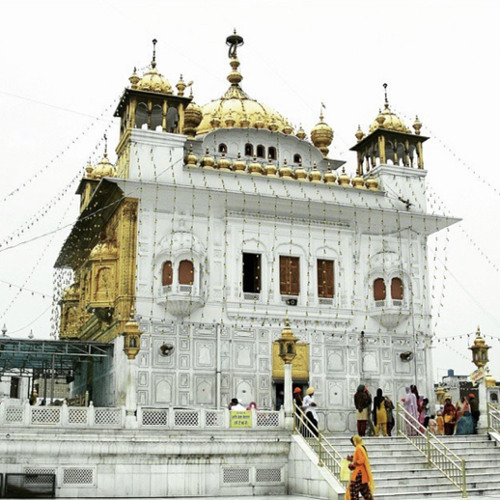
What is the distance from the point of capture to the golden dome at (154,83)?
24859 millimetres

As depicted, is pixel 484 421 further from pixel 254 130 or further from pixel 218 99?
pixel 218 99

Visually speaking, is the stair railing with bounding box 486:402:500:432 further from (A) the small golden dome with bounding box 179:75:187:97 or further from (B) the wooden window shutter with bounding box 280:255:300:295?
(A) the small golden dome with bounding box 179:75:187:97

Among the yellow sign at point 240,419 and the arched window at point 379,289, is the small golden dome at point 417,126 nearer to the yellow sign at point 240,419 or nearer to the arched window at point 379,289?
the arched window at point 379,289

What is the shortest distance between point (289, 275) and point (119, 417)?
935cm

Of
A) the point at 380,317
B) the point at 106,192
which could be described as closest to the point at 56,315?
the point at 106,192

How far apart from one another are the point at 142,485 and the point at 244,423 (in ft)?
9.05

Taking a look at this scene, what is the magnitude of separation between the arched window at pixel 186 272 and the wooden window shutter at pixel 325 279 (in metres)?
4.49

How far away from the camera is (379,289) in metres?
25.3

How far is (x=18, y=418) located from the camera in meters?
16.0

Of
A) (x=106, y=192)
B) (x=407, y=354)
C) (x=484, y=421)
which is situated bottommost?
(x=484, y=421)

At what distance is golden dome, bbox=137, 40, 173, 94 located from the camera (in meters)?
24.9

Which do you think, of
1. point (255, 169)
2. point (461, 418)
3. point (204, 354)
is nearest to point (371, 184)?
point (255, 169)

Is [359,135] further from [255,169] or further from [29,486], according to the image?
[29,486]

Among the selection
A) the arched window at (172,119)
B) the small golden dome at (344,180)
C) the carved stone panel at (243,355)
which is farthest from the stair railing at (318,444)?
the arched window at (172,119)
